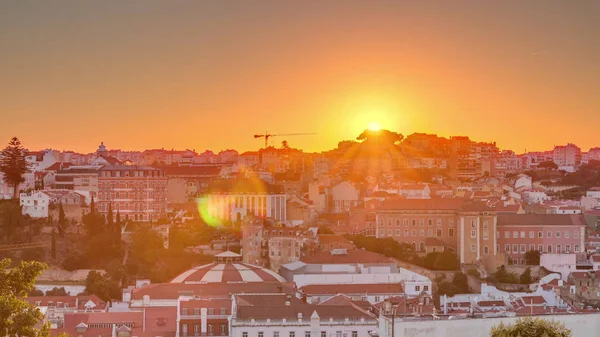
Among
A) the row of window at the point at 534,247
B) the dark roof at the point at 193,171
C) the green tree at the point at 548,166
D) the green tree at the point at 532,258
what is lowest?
the green tree at the point at 532,258

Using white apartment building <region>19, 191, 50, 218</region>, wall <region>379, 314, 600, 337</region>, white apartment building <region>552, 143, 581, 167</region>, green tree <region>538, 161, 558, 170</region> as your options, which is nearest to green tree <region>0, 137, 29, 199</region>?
white apartment building <region>19, 191, 50, 218</region>

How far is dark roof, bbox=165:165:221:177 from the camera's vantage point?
63.4 meters

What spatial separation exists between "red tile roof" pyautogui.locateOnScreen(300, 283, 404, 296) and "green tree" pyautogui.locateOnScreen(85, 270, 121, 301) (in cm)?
672

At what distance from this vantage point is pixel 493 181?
6322cm

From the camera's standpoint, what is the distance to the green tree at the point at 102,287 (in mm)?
36531

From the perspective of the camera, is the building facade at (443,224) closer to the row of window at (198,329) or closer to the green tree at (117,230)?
the green tree at (117,230)

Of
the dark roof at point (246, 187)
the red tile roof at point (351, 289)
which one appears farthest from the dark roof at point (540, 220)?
the dark roof at point (246, 187)

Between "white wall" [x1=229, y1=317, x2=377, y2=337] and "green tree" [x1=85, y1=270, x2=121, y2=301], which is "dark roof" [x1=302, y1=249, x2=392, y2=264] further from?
"white wall" [x1=229, y1=317, x2=377, y2=337]

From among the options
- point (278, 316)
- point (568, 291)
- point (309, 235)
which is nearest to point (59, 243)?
point (309, 235)

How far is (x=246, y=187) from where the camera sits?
5150 cm

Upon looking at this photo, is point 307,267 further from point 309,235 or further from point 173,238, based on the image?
point 173,238

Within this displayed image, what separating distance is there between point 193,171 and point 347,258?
28.0 metres

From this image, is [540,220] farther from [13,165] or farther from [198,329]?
[13,165]

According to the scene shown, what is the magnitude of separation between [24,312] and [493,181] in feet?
170
